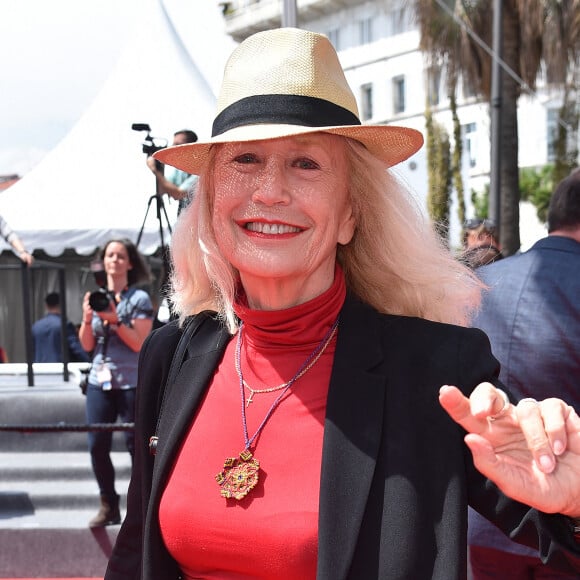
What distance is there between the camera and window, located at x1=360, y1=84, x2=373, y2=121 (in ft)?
130

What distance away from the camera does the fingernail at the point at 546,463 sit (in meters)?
1.29

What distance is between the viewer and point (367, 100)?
39.8 metres

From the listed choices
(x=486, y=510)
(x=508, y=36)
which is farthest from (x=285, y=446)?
(x=508, y=36)

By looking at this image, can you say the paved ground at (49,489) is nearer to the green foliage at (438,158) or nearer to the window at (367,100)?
the green foliage at (438,158)

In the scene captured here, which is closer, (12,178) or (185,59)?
(12,178)

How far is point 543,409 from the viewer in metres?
1.32

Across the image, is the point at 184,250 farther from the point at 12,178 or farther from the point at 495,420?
the point at 12,178

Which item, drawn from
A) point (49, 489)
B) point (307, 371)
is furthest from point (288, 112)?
point (49, 489)

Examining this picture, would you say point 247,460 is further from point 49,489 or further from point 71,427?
point 49,489

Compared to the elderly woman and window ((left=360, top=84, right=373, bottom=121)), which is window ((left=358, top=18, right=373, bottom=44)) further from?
A: the elderly woman

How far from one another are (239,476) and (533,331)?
1.40m

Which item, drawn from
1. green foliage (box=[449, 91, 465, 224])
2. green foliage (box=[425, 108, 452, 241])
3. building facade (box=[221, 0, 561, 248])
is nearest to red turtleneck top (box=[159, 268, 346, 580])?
green foliage (box=[449, 91, 465, 224])

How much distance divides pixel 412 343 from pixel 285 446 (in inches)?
12.8

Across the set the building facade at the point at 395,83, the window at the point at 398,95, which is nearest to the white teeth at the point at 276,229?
the building facade at the point at 395,83
